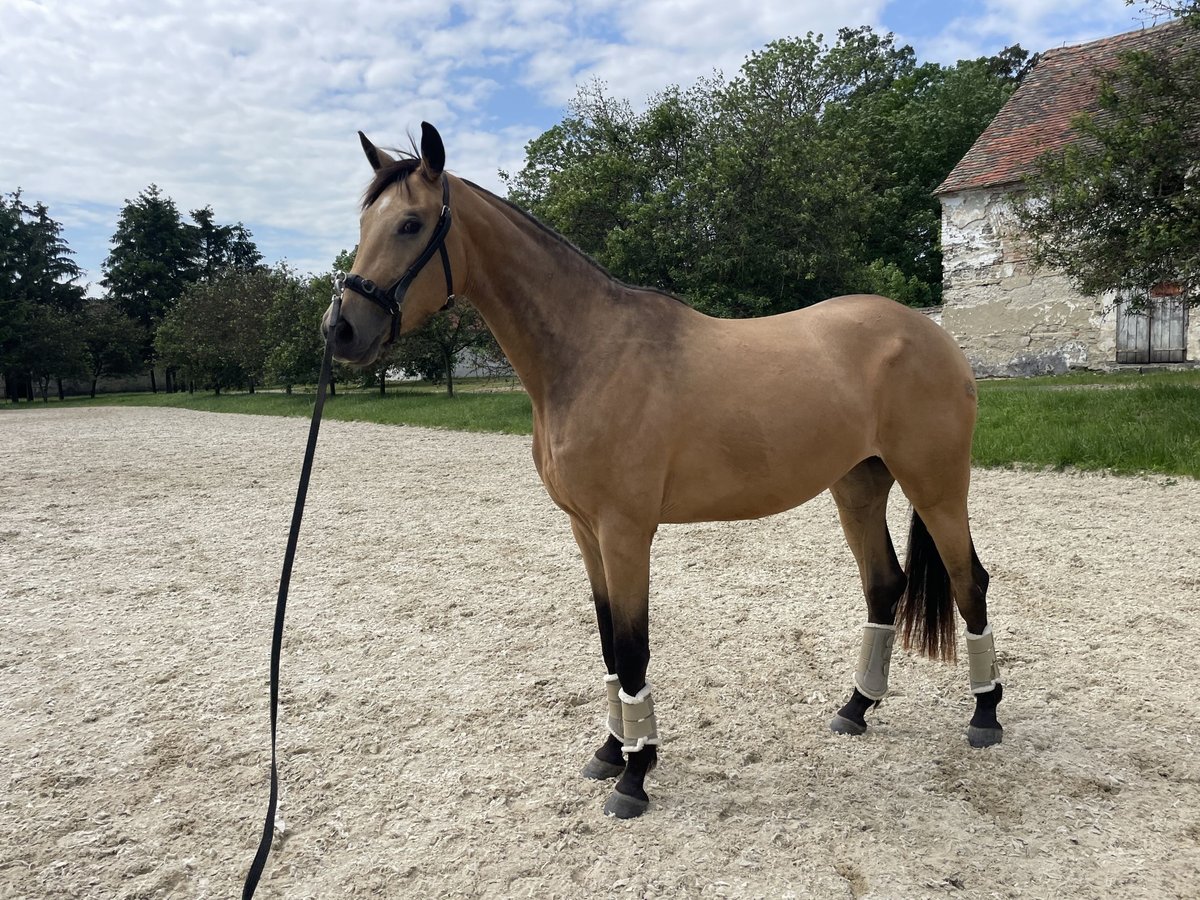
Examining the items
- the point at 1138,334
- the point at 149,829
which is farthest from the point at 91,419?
the point at 1138,334

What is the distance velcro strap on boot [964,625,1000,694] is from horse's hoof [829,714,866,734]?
1.65ft

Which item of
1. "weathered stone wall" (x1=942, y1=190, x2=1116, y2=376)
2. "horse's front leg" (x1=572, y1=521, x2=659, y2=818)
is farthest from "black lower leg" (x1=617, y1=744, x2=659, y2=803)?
"weathered stone wall" (x1=942, y1=190, x2=1116, y2=376)

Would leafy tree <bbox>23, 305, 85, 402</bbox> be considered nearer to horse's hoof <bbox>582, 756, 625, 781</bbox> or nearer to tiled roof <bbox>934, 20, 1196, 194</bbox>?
tiled roof <bbox>934, 20, 1196, 194</bbox>

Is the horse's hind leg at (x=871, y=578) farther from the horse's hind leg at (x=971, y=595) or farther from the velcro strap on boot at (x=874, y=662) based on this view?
the horse's hind leg at (x=971, y=595)

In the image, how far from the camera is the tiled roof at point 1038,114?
55.5 ft

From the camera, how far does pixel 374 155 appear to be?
100 inches

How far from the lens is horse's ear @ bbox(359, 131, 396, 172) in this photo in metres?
2.52

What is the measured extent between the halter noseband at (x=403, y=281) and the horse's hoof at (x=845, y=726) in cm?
246

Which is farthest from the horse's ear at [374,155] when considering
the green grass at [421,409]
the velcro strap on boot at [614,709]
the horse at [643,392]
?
the green grass at [421,409]

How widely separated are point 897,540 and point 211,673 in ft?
17.0

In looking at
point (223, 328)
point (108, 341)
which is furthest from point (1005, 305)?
point (108, 341)

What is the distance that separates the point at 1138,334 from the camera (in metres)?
16.5

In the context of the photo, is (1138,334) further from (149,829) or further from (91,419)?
(91,419)

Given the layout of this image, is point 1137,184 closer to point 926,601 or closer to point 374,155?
point 926,601
